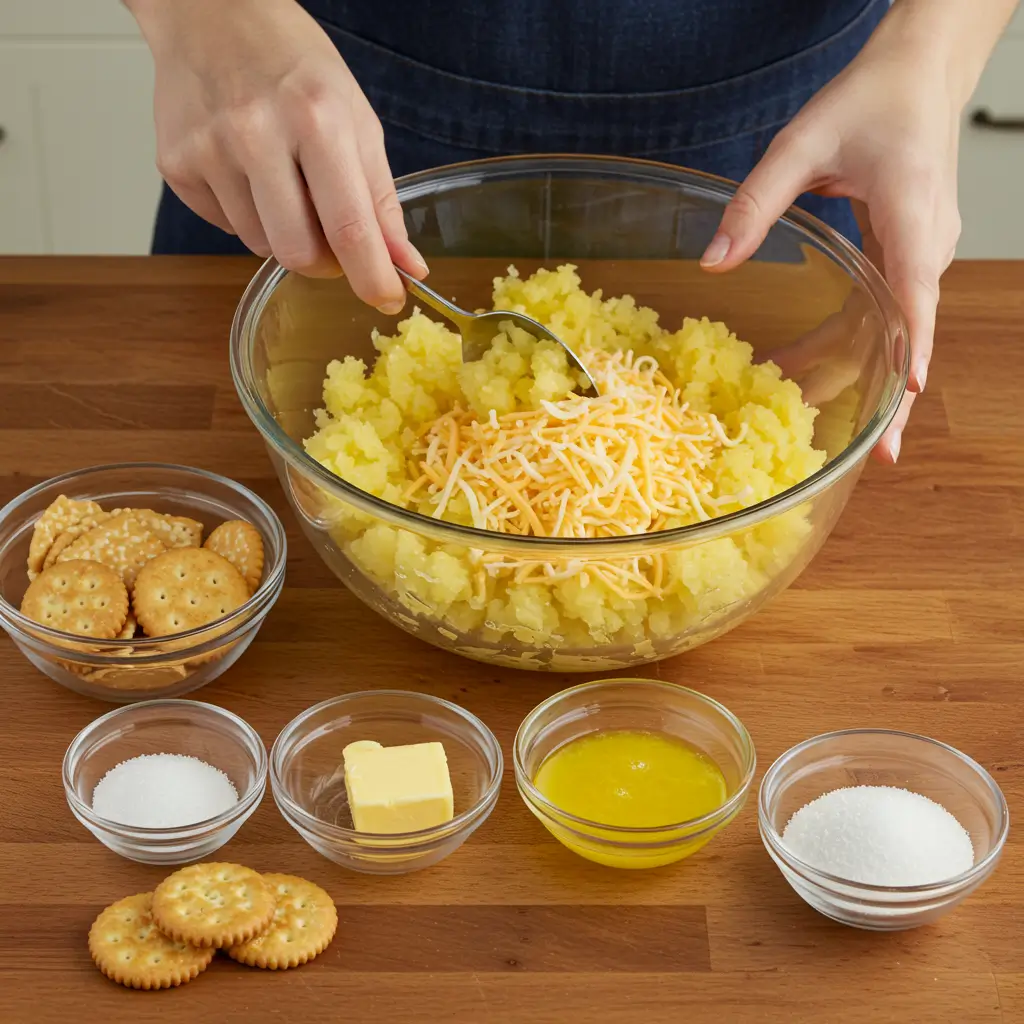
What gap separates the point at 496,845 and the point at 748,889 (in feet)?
0.67

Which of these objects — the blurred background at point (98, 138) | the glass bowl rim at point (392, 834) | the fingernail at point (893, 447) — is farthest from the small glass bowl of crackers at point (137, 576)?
the blurred background at point (98, 138)

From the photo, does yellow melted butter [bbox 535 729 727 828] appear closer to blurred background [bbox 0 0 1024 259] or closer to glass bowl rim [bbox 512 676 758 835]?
glass bowl rim [bbox 512 676 758 835]

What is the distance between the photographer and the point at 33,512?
4.45 feet

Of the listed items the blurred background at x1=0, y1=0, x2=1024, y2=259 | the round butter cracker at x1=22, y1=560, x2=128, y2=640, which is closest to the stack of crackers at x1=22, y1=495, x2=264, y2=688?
the round butter cracker at x1=22, y1=560, x2=128, y2=640

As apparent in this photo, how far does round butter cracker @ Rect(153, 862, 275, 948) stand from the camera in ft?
3.17

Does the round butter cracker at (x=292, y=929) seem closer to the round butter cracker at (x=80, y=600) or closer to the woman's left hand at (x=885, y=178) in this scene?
the round butter cracker at (x=80, y=600)

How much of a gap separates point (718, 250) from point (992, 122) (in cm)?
190

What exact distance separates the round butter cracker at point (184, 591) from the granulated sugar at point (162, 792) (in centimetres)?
13

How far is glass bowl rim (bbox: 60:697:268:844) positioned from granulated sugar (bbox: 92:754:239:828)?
1 centimetres

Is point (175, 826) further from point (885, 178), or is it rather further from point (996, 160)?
point (996, 160)

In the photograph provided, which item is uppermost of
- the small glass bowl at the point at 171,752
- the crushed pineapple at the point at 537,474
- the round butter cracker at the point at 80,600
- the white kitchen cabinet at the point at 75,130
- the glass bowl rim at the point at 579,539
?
the glass bowl rim at the point at 579,539

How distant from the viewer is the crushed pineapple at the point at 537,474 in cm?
112

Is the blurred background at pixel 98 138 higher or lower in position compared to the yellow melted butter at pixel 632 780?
lower

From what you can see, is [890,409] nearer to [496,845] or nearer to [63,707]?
[496,845]
